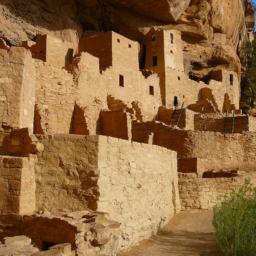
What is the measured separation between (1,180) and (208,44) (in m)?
23.9

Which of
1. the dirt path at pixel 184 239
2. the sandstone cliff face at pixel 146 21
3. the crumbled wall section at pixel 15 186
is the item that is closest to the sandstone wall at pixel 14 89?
the crumbled wall section at pixel 15 186

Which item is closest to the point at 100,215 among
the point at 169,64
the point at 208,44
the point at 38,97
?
the point at 38,97

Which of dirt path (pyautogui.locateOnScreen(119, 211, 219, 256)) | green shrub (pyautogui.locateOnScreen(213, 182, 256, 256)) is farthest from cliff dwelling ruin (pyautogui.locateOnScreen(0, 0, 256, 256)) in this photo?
green shrub (pyautogui.locateOnScreen(213, 182, 256, 256))

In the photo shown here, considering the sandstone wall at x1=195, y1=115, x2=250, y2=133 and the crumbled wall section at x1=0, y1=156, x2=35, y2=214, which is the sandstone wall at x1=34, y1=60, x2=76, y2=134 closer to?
the crumbled wall section at x1=0, y1=156, x2=35, y2=214

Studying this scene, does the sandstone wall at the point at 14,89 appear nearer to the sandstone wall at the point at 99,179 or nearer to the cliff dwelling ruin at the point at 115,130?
the cliff dwelling ruin at the point at 115,130

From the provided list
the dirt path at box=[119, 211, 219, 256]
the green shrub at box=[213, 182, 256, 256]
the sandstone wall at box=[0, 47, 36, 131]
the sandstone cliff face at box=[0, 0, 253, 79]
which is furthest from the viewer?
the sandstone cliff face at box=[0, 0, 253, 79]

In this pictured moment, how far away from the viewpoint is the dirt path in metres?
9.05

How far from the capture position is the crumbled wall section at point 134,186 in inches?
340

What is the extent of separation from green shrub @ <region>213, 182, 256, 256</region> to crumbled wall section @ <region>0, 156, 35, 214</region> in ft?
11.9

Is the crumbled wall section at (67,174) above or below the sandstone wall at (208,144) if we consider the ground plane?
below

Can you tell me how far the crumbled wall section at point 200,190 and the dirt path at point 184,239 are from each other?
477 millimetres

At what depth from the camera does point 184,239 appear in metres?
10.3

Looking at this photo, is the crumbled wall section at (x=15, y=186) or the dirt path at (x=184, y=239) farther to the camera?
the dirt path at (x=184, y=239)

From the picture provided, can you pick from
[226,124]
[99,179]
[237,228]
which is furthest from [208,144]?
[99,179]
